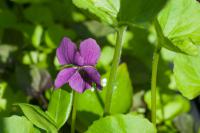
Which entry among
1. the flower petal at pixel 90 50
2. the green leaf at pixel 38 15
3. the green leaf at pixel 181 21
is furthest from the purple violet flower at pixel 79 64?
the green leaf at pixel 38 15

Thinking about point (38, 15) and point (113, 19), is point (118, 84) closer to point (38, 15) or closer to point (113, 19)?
point (113, 19)

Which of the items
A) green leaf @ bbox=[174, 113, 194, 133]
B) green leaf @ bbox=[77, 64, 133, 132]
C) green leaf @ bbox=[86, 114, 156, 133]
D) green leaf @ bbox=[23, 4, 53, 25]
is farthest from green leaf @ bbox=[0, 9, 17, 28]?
green leaf @ bbox=[86, 114, 156, 133]

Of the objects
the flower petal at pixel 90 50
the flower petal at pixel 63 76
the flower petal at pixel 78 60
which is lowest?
the flower petal at pixel 63 76

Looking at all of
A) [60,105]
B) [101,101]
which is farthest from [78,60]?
[101,101]

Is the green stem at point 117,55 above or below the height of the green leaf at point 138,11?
below

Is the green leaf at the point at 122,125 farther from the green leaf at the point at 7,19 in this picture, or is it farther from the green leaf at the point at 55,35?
the green leaf at the point at 7,19

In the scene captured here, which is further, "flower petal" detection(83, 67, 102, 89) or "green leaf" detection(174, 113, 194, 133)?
"green leaf" detection(174, 113, 194, 133)

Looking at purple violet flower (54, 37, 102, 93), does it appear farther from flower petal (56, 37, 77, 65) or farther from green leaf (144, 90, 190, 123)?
green leaf (144, 90, 190, 123)

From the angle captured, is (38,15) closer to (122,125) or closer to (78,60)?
(78,60)
